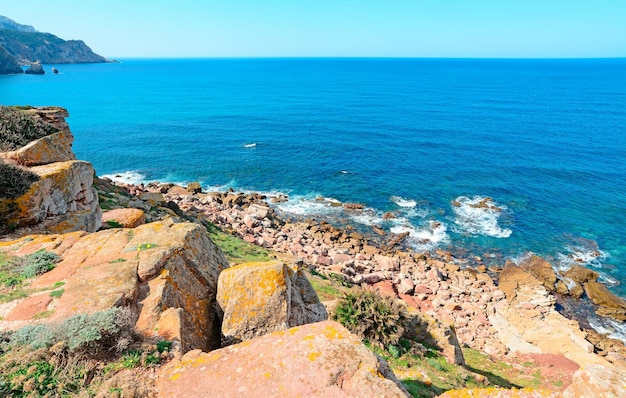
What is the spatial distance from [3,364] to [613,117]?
5156 inches

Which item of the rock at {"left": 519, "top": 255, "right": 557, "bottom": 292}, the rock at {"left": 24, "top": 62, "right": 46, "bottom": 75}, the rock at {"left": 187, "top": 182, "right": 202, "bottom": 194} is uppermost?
the rock at {"left": 24, "top": 62, "right": 46, "bottom": 75}

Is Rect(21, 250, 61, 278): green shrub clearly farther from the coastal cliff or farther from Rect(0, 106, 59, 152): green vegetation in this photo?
Rect(0, 106, 59, 152): green vegetation

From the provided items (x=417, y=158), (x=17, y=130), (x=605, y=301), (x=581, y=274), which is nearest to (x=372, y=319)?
(x=17, y=130)

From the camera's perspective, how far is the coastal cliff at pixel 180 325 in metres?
7.21

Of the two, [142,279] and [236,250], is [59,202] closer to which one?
[142,279]

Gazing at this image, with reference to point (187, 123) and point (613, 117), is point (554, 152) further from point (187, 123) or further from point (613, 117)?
point (187, 123)

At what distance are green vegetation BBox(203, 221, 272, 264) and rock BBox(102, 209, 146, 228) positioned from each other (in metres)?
7.00

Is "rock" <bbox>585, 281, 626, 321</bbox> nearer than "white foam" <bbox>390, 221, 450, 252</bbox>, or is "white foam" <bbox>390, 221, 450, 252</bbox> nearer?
"rock" <bbox>585, 281, 626, 321</bbox>

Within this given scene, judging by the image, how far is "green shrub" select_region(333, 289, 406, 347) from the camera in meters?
15.9

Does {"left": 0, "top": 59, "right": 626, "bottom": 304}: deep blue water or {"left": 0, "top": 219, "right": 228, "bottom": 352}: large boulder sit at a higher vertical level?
{"left": 0, "top": 219, "right": 228, "bottom": 352}: large boulder

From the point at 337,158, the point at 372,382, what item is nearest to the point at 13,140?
the point at 372,382

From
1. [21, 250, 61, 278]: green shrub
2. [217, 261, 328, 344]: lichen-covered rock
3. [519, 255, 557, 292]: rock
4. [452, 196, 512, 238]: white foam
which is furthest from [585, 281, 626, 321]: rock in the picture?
[21, 250, 61, 278]: green shrub

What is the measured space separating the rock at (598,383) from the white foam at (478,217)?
3660cm

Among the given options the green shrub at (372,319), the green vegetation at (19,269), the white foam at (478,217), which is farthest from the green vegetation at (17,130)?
the white foam at (478,217)
